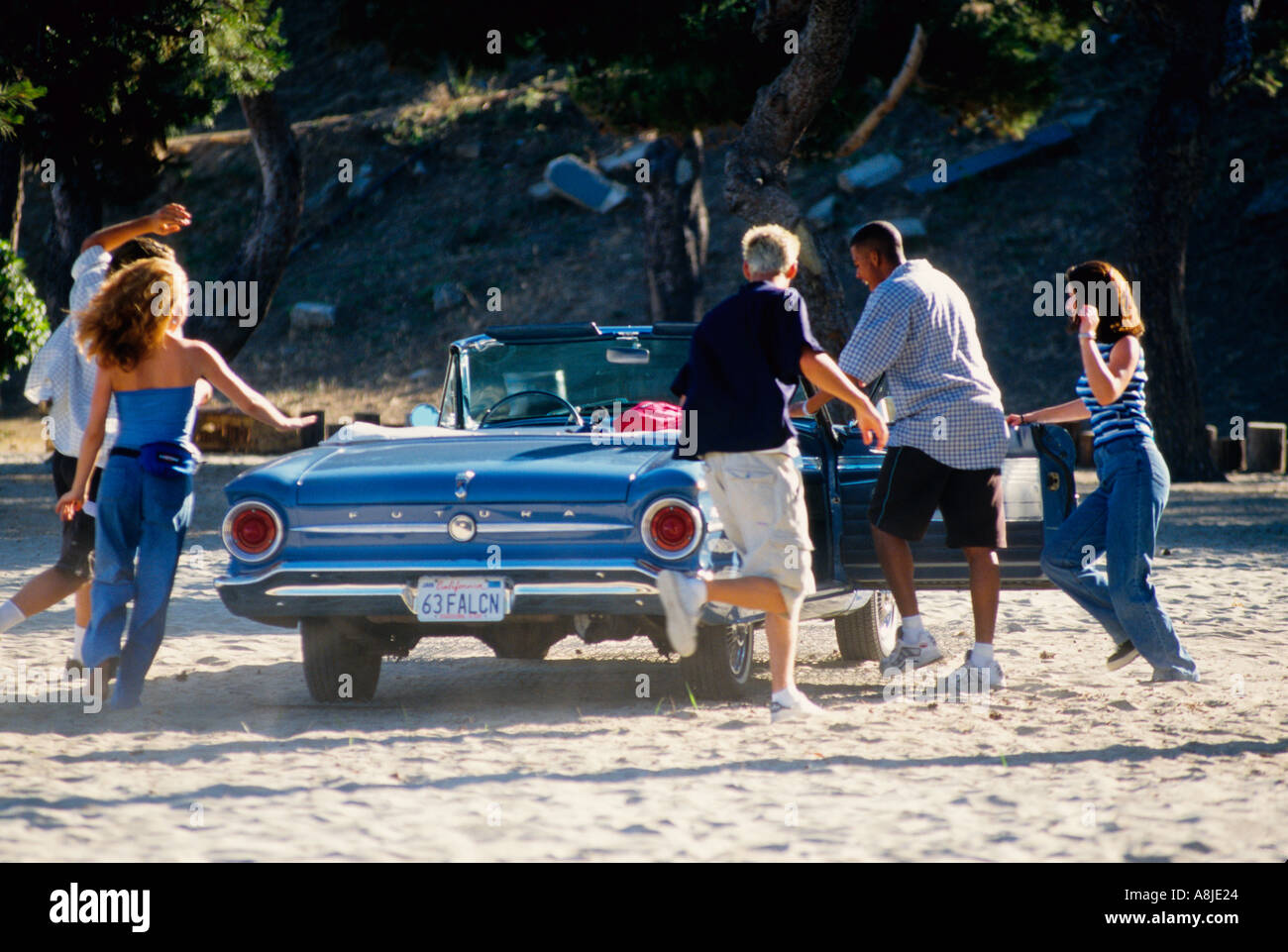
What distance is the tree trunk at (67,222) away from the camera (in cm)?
1995

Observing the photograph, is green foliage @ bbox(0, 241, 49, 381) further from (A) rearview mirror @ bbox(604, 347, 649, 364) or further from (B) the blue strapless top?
(B) the blue strapless top

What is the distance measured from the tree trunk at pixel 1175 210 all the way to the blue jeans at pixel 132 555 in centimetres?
1514

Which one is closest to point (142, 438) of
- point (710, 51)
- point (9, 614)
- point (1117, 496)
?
point (9, 614)

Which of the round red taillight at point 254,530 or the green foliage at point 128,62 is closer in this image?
the round red taillight at point 254,530

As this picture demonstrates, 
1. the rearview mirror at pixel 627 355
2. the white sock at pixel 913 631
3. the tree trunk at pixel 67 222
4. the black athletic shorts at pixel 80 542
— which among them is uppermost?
the tree trunk at pixel 67 222

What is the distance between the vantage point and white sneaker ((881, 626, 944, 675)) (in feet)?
21.8

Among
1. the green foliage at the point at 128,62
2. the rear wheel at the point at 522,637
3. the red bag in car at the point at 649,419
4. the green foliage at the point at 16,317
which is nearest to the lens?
the rear wheel at the point at 522,637

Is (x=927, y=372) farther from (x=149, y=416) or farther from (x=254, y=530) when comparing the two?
(x=149, y=416)

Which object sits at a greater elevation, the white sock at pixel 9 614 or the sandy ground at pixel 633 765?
the white sock at pixel 9 614

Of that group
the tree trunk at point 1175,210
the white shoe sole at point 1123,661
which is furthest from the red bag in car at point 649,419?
the tree trunk at point 1175,210

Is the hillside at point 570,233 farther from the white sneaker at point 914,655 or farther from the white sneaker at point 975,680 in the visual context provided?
the white sneaker at point 914,655

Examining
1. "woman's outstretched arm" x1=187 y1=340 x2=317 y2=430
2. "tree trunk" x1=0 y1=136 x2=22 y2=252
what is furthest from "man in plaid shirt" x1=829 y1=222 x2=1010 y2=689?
"tree trunk" x1=0 y1=136 x2=22 y2=252

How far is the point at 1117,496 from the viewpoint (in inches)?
258
